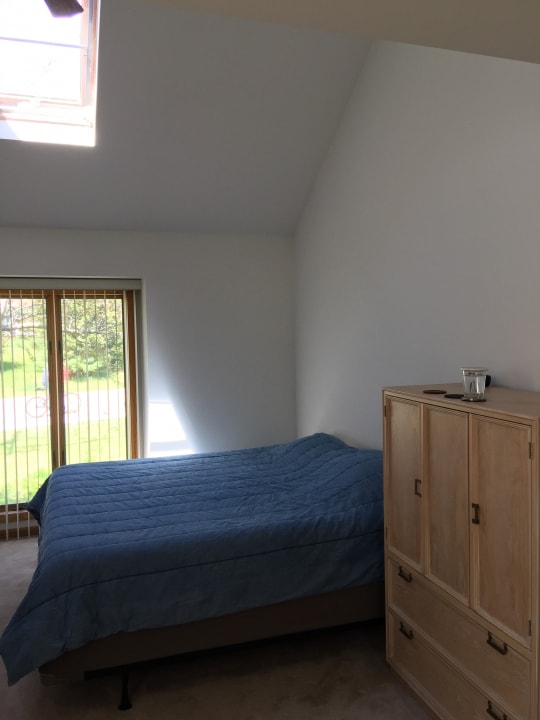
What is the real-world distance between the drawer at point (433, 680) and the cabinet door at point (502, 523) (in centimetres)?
31

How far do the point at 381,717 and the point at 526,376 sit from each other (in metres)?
1.41

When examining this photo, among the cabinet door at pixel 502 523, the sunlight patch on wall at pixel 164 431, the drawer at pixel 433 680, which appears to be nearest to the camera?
the cabinet door at pixel 502 523

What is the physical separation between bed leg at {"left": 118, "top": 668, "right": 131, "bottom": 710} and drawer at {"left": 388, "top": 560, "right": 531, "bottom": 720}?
3.67 ft

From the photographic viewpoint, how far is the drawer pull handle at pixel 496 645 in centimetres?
174

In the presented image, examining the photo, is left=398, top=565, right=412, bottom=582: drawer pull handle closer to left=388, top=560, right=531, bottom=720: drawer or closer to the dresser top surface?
left=388, top=560, right=531, bottom=720: drawer

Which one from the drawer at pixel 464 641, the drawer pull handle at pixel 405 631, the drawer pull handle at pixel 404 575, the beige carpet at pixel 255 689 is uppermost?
the drawer pull handle at pixel 404 575

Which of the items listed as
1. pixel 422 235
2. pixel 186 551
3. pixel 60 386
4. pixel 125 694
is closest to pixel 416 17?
pixel 422 235

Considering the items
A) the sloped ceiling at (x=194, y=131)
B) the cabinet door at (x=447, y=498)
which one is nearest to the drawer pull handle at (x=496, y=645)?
the cabinet door at (x=447, y=498)

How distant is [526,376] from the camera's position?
7.29 feet

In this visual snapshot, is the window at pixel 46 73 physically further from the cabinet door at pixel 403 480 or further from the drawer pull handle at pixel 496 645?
the drawer pull handle at pixel 496 645

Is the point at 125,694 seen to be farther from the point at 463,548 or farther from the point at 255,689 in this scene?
the point at 463,548

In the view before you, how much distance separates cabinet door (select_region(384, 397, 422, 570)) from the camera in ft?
7.14

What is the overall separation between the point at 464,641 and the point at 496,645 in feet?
0.59

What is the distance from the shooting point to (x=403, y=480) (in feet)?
7.46
